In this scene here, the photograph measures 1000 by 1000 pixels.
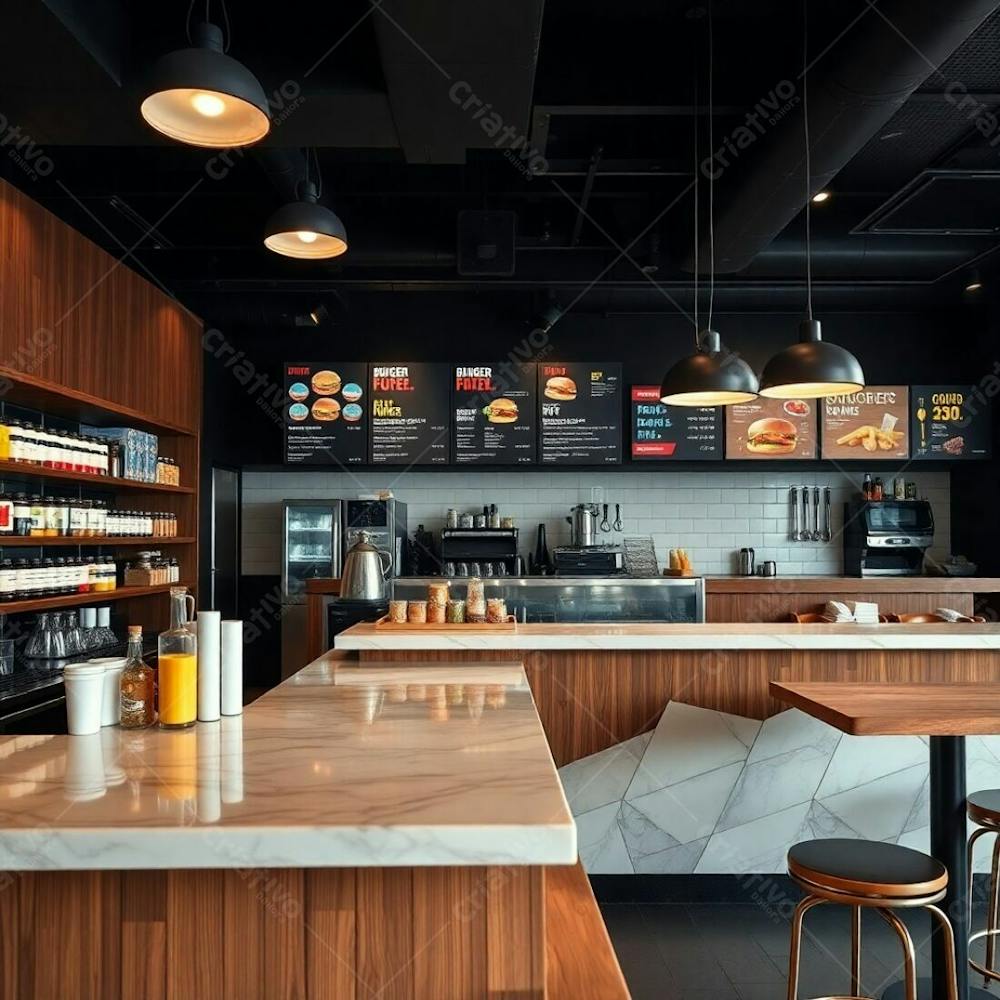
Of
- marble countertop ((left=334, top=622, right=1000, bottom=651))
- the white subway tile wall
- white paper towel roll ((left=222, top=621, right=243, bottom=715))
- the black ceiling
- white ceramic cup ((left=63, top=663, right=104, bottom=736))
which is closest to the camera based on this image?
white ceramic cup ((left=63, top=663, right=104, bottom=736))

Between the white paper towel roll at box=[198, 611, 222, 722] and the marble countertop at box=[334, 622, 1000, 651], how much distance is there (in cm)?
140

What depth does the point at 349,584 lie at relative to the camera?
4090 millimetres

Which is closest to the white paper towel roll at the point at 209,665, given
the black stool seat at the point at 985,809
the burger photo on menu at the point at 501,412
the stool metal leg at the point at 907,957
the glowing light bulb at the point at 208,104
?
the glowing light bulb at the point at 208,104

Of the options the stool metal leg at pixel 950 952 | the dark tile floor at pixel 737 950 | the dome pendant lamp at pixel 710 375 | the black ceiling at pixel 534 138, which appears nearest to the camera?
the stool metal leg at pixel 950 952

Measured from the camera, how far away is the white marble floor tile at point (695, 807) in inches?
133

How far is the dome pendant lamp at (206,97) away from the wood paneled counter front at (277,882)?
1684 mm

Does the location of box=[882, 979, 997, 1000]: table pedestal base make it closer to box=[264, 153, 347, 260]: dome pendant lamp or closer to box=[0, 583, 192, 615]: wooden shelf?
box=[264, 153, 347, 260]: dome pendant lamp

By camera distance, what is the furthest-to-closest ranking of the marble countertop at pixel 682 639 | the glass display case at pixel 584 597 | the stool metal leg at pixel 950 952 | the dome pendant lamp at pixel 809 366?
1. the glass display case at pixel 584 597
2. the marble countertop at pixel 682 639
3. the dome pendant lamp at pixel 809 366
4. the stool metal leg at pixel 950 952

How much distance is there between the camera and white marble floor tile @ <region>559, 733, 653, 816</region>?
11.1 feet

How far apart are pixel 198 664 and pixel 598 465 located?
5001 mm

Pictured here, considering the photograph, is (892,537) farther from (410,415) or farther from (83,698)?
(83,698)

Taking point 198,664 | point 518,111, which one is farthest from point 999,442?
point 198,664

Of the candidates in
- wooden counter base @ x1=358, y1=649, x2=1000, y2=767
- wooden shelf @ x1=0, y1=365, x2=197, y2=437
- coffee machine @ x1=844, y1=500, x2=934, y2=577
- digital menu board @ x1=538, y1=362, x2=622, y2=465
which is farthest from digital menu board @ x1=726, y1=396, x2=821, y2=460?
wooden shelf @ x1=0, y1=365, x2=197, y2=437

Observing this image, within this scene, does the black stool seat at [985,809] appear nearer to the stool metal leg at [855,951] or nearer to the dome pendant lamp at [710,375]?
the stool metal leg at [855,951]
